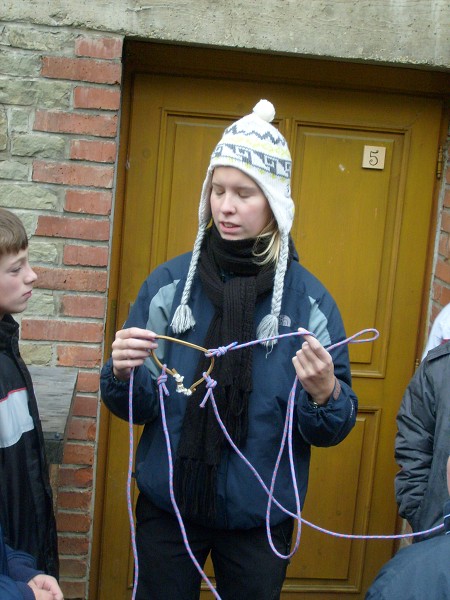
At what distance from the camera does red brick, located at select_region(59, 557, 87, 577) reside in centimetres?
360

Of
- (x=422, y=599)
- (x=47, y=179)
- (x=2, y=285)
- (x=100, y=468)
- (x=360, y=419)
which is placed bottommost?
(x=100, y=468)

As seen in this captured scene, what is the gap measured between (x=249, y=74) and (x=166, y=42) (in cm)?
42

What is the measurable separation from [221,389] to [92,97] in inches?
57.6

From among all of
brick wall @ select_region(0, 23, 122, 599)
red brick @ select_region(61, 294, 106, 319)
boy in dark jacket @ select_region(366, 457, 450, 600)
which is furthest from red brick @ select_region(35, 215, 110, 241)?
boy in dark jacket @ select_region(366, 457, 450, 600)

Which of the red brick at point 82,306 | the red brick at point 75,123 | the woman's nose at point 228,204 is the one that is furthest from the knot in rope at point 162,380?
the red brick at point 75,123

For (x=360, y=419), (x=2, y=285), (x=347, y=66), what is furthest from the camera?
(x=360, y=419)

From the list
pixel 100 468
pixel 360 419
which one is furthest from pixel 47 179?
pixel 360 419

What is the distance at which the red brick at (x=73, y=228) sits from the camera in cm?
337

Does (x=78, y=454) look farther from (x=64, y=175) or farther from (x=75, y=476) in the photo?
(x=64, y=175)

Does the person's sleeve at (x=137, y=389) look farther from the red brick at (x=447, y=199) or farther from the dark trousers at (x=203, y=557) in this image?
the red brick at (x=447, y=199)

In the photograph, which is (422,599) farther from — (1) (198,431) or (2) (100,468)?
(2) (100,468)

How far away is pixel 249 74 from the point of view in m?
3.66

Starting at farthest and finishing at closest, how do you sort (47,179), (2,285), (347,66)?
(347,66), (47,179), (2,285)

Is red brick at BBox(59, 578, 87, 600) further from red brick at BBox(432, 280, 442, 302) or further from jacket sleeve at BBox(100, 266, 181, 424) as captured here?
red brick at BBox(432, 280, 442, 302)
